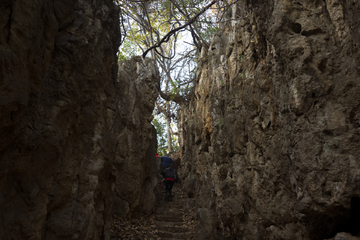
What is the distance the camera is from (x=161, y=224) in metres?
9.36

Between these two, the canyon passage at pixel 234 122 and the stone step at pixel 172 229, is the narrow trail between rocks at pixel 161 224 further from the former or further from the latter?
the canyon passage at pixel 234 122

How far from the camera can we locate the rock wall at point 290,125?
3.56 metres

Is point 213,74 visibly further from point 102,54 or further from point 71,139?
point 71,139

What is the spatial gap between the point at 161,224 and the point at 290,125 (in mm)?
6725

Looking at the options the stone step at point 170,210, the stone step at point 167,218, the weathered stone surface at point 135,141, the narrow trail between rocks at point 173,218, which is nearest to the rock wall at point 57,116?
the weathered stone surface at point 135,141

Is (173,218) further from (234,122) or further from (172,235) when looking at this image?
(234,122)

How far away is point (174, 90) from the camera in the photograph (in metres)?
13.1

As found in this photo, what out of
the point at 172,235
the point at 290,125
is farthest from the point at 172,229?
the point at 290,125

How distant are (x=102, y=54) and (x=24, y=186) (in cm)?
307

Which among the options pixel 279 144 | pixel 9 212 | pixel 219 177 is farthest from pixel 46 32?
pixel 219 177

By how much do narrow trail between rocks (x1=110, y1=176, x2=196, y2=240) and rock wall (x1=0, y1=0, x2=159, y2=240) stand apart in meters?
2.48

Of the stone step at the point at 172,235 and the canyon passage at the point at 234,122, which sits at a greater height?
the canyon passage at the point at 234,122

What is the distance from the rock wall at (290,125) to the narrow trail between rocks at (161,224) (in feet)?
4.26

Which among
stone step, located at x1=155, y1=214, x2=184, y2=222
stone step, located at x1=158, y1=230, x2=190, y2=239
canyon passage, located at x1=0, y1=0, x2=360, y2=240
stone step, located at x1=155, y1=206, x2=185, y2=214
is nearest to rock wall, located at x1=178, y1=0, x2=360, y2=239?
canyon passage, located at x1=0, y1=0, x2=360, y2=240
